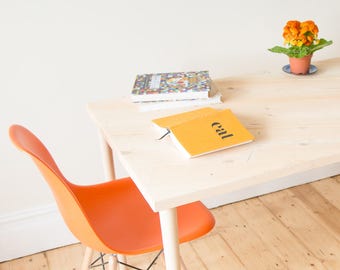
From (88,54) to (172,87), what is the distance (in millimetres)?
537

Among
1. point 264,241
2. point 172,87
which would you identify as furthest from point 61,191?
point 264,241

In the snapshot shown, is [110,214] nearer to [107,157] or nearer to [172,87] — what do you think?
[107,157]

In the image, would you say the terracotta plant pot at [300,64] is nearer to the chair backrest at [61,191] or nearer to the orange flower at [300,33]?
the orange flower at [300,33]

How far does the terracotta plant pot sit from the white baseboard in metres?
1.23

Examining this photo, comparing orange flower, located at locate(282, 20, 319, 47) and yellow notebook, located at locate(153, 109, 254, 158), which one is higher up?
orange flower, located at locate(282, 20, 319, 47)

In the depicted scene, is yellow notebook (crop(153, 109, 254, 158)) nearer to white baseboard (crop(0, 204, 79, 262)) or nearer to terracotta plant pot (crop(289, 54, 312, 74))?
terracotta plant pot (crop(289, 54, 312, 74))

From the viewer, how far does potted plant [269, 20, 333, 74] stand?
5.70ft

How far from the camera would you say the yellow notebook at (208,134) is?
1258 millimetres

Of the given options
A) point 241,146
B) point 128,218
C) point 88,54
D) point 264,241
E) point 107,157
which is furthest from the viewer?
point 264,241

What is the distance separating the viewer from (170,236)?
1184mm

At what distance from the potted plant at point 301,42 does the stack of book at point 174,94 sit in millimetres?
371

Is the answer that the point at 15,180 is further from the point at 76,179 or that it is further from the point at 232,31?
the point at 232,31

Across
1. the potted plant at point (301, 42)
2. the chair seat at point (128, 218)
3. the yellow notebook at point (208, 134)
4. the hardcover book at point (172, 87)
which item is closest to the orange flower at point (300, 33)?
the potted plant at point (301, 42)

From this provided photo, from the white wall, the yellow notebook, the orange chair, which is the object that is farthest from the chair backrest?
the white wall
